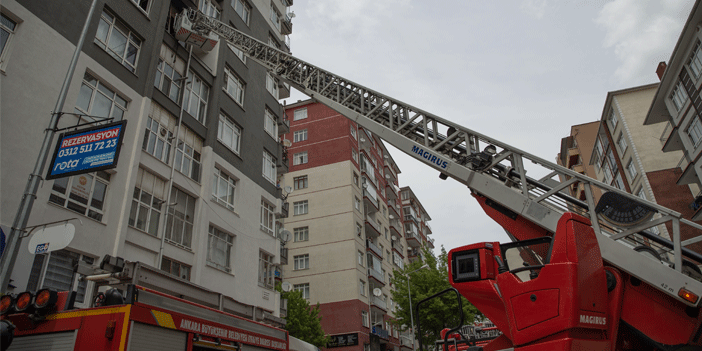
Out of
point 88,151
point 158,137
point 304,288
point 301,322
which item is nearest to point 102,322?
point 88,151

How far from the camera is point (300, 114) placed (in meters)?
50.2

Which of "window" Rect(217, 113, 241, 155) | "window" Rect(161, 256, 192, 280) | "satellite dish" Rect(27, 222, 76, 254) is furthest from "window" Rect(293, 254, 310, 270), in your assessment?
"satellite dish" Rect(27, 222, 76, 254)

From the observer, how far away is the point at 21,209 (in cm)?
842

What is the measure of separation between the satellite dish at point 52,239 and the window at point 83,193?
5.00m

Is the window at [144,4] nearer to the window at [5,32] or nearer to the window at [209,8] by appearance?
the window at [209,8]

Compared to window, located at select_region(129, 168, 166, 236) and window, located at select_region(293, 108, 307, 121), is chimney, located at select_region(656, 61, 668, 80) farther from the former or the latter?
window, located at select_region(293, 108, 307, 121)

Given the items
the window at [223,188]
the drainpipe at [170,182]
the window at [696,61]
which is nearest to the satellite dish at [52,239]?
the drainpipe at [170,182]

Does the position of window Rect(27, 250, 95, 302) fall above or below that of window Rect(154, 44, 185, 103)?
below

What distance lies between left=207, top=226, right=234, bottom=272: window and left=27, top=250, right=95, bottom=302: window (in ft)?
21.7

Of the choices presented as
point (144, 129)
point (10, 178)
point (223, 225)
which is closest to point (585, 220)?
point (10, 178)

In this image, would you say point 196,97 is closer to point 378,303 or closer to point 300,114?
point 300,114

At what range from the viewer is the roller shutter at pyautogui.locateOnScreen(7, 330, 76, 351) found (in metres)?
6.10

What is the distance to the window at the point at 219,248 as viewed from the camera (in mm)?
19359

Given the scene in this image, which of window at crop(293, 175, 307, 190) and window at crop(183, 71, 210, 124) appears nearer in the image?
window at crop(183, 71, 210, 124)
